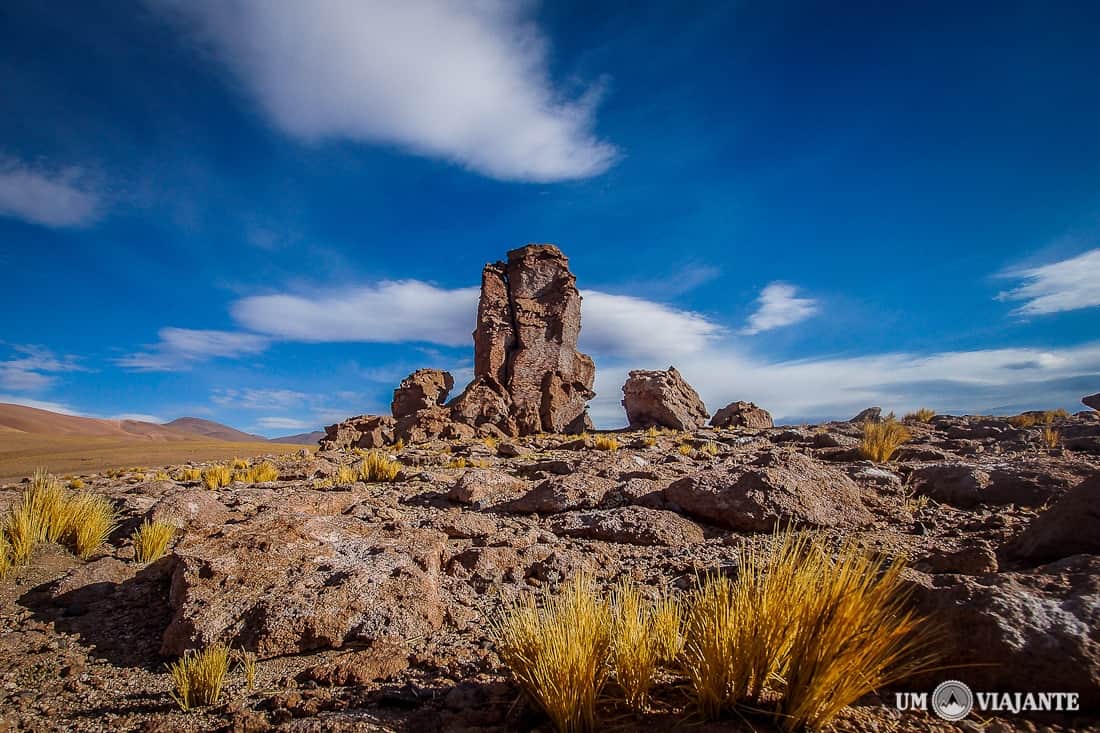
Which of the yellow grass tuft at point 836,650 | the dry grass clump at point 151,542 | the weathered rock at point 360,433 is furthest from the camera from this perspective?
the weathered rock at point 360,433

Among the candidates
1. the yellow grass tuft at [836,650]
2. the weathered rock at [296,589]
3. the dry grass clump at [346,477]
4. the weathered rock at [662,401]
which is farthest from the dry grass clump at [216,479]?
the weathered rock at [662,401]

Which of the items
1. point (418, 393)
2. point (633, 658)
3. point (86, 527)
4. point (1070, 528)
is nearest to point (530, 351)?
point (418, 393)

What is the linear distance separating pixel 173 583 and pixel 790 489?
19.6 feet

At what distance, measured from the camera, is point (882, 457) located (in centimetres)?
980

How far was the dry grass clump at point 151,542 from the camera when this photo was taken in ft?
19.2

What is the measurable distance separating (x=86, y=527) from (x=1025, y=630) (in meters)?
8.47

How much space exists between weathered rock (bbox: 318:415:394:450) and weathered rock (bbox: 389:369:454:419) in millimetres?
1393

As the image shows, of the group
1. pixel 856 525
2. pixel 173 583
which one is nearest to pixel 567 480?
pixel 856 525

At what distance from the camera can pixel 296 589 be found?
13.8 ft

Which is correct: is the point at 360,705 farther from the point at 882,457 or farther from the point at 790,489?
the point at 882,457

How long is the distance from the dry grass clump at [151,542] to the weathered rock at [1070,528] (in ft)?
26.2

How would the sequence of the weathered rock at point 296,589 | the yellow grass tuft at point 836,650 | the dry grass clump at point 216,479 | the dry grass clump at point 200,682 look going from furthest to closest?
the dry grass clump at point 216,479
the weathered rock at point 296,589
the dry grass clump at point 200,682
the yellow grass tuft at point 836,650

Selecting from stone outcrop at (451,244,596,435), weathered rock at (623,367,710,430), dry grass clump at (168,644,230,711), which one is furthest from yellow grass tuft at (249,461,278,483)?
weathered rock at (623,367,710,430)

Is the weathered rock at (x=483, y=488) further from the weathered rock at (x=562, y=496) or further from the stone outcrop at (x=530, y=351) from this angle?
the stone outcrop at (x=530, y=351)
